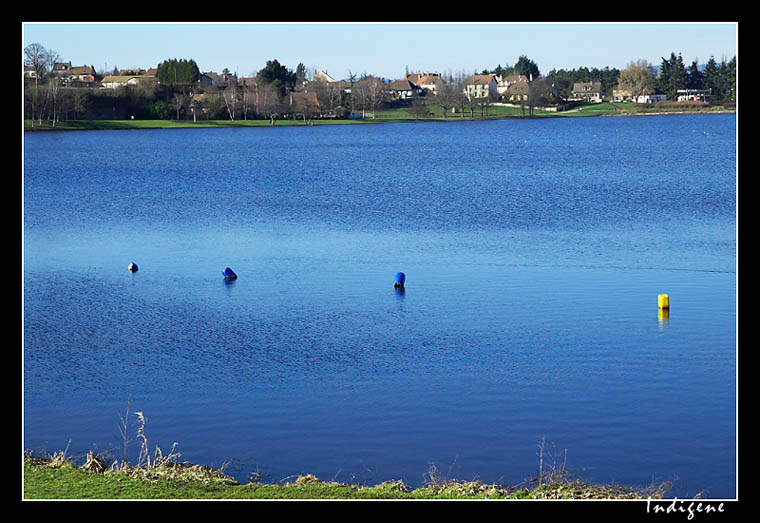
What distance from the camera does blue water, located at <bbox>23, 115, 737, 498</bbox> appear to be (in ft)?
56.4

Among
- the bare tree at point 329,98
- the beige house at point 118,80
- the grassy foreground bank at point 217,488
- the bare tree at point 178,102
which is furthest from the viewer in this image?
the beige house at point 118,80

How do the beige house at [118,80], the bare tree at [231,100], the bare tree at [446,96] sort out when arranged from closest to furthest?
the bare tree at [231,100]
the beige house at [118,80]
the bare tree at [446,96]

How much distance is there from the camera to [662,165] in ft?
232

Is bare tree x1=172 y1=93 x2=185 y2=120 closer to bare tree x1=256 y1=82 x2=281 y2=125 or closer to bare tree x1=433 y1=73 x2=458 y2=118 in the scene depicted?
bare tree x1=256 y1=82 x2=281 y2=125

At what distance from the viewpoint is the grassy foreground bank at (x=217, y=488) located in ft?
43.9

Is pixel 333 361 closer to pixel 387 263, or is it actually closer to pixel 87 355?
pixel 87 355

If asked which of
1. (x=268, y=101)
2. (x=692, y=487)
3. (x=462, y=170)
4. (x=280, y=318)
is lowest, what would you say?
(x=692, y=487)

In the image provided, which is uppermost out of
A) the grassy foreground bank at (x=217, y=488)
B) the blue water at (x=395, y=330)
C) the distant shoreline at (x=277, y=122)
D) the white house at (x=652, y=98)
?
the white house at (x=652, y=98)

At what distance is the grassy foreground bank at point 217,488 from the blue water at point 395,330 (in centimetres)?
122

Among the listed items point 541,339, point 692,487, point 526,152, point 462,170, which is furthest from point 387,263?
point 526,152

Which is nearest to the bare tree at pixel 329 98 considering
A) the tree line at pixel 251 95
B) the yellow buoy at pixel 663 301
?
the tree line at pixel 251 95

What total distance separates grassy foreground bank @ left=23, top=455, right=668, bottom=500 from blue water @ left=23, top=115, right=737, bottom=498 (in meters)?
1.22

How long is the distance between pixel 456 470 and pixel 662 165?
194ft

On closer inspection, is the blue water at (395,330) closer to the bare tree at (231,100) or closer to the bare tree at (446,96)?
the bare tree at (231,100)
